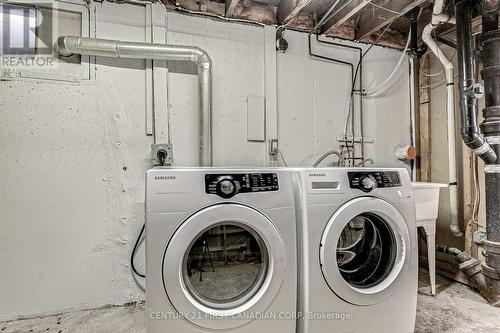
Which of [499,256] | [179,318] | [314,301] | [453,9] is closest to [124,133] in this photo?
[179,318]

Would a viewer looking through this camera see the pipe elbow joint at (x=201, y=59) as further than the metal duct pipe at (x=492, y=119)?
Yes

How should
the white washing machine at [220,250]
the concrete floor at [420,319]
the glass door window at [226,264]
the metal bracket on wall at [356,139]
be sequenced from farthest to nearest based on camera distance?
the metal bracket on wall at [356,139] < the concrete floor at [420,319] < the glass door window at [226,264] < the white washing machine at [220,250]

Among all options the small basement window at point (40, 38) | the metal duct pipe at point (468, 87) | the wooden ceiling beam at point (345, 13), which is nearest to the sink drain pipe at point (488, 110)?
the metal duct pipe at point (468, 87)

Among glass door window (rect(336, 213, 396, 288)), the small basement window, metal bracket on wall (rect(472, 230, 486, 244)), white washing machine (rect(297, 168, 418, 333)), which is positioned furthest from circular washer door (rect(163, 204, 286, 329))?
metal bracket on wall (rect(472, 230, 486, 244))

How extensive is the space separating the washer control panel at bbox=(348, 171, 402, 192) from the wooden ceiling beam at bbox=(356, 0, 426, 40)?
4.26 ft

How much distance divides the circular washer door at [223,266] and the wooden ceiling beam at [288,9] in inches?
60.8

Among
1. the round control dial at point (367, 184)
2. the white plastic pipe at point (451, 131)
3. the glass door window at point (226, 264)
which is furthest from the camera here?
the white plastic pipe at point (451, 131)

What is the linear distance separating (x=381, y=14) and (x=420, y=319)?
2207 millimetres

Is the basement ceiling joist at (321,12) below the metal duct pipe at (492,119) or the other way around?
the other way around

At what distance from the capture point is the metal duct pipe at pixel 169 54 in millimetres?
1697

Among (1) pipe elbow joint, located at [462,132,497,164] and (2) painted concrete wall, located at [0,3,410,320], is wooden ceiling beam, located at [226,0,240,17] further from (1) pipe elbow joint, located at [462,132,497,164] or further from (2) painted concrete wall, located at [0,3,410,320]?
(1) pipe elbow joint, located at [462,132,497,164]

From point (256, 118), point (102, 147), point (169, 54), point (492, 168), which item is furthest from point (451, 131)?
point (102, 147)

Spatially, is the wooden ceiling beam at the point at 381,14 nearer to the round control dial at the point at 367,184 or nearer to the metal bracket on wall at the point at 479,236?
the round control dial at the point at 367,184

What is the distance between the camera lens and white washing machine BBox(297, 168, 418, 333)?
1.25m
